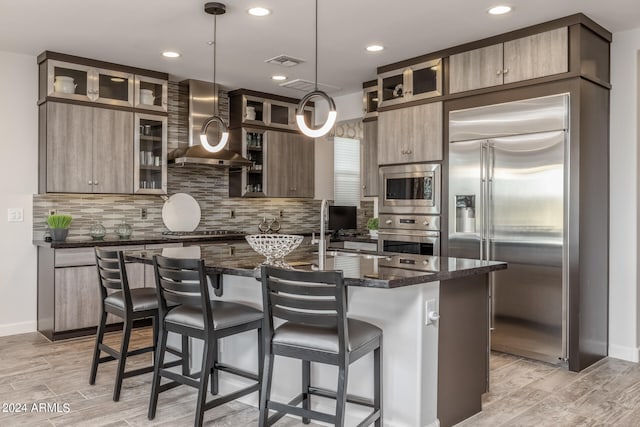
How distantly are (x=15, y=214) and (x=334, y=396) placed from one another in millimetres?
3785

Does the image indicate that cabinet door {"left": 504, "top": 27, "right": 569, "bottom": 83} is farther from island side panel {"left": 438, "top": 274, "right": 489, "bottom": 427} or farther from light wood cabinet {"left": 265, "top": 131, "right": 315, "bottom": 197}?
light wood cabinet {"left": 265, "top": 131, "right": 315, "bottom": 197}

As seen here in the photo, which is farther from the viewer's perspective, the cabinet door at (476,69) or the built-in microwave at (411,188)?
the built-in microwave at (411,188)

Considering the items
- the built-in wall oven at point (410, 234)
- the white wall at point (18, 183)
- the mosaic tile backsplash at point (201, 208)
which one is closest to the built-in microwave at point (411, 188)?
the built-in wall oven at point (410, 234)

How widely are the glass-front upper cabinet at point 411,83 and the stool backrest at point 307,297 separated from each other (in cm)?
300

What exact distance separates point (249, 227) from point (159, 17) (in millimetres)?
3139

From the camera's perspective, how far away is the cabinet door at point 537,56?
12.7 ft

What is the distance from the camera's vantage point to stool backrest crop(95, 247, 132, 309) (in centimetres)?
311

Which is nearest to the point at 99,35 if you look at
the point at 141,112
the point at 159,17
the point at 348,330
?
the point at 159,17

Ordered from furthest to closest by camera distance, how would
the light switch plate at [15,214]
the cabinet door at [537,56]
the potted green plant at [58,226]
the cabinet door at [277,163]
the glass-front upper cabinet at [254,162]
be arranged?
the cabinet door at [277,163] → the glass-front upper cabinet at [254,162] → the light switch plate at [15,214] → the potted green plant at [58,226] → the cabinet door at [537,56]

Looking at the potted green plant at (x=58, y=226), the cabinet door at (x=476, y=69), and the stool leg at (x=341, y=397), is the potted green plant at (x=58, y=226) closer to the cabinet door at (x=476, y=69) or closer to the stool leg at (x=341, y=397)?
the stool leg at (x=341, y=397)

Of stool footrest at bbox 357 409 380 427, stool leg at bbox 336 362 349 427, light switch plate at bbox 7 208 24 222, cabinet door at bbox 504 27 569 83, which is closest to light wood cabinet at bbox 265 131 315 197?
light switch plate at bbox 7 208 24 222

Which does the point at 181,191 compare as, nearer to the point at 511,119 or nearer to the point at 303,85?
the point at 303,85

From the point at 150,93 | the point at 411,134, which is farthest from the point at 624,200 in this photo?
the point at 150,93

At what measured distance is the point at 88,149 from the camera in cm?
495
